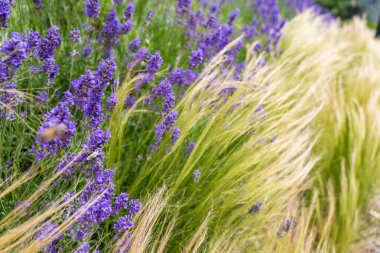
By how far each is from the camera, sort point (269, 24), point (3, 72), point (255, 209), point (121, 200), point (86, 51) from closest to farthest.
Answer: point (3, 72) → point (121, 200) → point (255, 209) → point (86, 51) → point (269, 24)

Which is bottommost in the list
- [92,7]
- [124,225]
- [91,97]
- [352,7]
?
[352,7]

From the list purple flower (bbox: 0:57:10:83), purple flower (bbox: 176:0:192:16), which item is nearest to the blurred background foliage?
purple flower (bbox: 176:0:192:16)

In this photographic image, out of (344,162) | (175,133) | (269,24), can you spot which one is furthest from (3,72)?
(269,24)

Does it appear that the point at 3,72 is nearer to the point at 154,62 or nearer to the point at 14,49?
the point at 14,49

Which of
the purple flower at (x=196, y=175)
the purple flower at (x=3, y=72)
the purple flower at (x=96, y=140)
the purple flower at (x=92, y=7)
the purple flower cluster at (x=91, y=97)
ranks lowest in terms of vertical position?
the purple flower at (x=196, y=175)

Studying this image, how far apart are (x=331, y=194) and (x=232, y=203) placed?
35.9 inches

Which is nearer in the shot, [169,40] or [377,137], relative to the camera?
[377,137]

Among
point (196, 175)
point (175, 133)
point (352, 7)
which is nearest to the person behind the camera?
point (175, 133)

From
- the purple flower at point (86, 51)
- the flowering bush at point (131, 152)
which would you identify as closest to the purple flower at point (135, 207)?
the flowering bush at point (131, 152)

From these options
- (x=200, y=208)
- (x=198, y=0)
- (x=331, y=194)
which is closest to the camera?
(x=200, y=208)

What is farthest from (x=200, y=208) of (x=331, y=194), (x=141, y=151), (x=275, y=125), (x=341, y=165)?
(x=341, y=165)

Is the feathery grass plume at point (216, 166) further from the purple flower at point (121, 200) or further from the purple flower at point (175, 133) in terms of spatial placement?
the purple flower at point (121, 200)

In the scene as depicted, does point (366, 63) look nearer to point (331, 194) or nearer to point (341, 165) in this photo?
point (341, 165)

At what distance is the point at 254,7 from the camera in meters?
4.92
